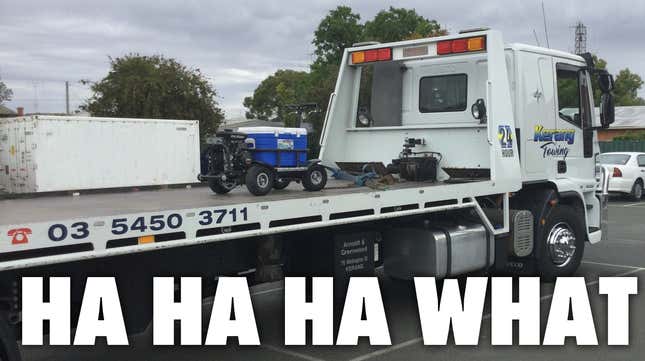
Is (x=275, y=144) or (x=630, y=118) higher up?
(x=630, y=118)

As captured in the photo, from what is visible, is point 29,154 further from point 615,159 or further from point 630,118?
point 630,118

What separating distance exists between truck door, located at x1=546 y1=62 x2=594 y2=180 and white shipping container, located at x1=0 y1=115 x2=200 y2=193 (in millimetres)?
10652

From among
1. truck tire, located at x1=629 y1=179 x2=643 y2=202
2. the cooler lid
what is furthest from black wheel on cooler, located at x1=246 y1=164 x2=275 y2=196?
truck tire, located at x1=629 y1=179 x2=643 y2=202

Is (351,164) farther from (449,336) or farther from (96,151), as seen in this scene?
(96,151)

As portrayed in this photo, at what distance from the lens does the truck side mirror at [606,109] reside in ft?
26.9

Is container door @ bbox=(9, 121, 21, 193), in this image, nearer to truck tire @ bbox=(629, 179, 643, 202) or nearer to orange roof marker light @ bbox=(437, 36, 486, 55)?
orange roof marker light @ bbox=(437, 36, 486, 55)

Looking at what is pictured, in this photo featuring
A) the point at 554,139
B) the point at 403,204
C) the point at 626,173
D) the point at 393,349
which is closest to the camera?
the point at 393,349

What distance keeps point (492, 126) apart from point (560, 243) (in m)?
1.90

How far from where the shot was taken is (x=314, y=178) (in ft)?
23.2

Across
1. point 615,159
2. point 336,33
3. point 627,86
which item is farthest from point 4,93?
point 627,86

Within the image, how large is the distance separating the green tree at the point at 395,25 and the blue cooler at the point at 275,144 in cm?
3788

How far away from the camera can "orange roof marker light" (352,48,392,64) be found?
8.59 m

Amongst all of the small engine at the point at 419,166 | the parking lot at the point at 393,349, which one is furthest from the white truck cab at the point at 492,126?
the parking lot at the point at 393,349

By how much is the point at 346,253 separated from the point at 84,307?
241 centimetres
